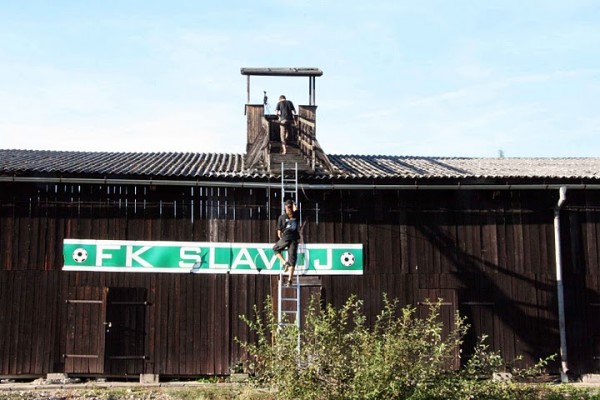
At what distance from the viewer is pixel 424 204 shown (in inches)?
603

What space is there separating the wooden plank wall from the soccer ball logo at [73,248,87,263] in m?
0.32

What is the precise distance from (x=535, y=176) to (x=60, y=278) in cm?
1054

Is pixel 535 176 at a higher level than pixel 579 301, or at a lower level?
higher

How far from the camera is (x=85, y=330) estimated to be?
46.6ft

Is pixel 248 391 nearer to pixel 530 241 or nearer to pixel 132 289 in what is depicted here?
pixel 132 289

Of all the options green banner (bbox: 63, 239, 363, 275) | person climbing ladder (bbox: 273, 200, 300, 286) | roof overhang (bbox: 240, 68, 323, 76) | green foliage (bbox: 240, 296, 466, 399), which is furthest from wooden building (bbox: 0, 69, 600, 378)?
green foliage (bbox: 240, 296, 466, 399)

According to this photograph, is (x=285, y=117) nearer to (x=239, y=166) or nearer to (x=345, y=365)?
(x=239, y=166)

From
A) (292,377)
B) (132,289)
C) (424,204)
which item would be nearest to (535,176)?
(424,204)

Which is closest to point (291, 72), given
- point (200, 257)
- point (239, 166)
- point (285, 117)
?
point (285, 117)

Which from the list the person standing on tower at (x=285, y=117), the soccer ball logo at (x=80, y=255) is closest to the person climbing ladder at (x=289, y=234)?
the person standing on tower at (x=285, y=117)

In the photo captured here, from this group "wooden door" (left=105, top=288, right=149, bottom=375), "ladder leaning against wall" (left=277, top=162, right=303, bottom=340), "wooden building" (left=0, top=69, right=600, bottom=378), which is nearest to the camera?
"ladder leaning against wall" (left=277, top=162, right=303, bottom=340)

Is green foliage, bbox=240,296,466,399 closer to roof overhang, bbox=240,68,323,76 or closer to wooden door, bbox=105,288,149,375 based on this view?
wooden door, bbox=105,288,149,375

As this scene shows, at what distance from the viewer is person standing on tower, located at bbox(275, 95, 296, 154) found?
1589cm

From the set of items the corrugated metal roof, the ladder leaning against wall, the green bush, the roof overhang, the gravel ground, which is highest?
the roof overhang
